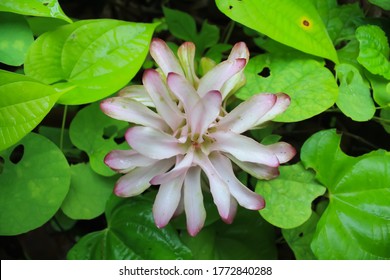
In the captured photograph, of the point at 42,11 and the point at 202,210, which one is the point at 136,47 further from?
the point at 202,210

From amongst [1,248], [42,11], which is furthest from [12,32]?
[1,248]

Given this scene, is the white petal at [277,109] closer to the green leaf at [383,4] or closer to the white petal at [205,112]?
the white petal at [205,112]

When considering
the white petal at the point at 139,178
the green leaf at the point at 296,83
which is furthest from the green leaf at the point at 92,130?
the green leaf at the point at 296,83

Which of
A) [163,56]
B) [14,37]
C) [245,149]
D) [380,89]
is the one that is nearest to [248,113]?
[245,149]

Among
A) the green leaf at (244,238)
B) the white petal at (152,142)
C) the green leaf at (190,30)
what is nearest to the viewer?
the white petal at (152,142)

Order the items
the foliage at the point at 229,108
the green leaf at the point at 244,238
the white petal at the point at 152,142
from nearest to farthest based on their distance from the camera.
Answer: the white petal at the point at 152,142 → the foliage at the point at 229,108 → the green leaf at the point at 244,238

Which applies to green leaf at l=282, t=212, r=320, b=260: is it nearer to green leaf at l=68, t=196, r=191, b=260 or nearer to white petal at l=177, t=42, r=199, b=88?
green leaf at l=68, t=196, r=191, b=260

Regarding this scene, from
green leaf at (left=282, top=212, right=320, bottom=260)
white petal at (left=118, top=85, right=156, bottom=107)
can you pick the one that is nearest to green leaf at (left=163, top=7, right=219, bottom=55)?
white petal at (left=118, top=85, right=156, bottom=107)
